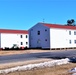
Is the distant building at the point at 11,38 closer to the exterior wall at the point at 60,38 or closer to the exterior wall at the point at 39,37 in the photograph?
the exterior wall at the point at 39,37

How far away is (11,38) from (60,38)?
20.8m

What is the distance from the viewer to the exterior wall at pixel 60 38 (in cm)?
6088


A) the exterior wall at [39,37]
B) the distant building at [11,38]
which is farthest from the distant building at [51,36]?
the distant building at [11,38]

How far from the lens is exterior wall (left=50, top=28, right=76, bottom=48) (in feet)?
200

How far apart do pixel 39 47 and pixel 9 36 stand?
16.5 m

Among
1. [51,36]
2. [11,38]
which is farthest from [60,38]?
[11,38]

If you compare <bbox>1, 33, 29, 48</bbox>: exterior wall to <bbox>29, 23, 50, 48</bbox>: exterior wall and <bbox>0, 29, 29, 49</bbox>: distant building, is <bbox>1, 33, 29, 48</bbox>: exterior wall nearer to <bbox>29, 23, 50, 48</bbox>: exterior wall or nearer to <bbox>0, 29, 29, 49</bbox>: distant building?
<bbox>0, 29, 29, 49</bbox>: distant building

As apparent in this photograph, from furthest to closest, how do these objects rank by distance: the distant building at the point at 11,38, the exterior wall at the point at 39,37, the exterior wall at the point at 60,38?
1. the distant building at the point at 11,38
2. the exterior wall at the point at 39,37
3. the exterior wall at the point at 60,38

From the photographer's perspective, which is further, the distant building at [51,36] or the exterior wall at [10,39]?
the exterior wall at [10,39]

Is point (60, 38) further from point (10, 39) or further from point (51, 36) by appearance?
point (10, 39)

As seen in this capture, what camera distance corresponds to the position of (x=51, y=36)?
60469 millimetres

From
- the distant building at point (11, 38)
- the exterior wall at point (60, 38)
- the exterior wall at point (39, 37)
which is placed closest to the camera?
the exterior wall at point (60, 38)

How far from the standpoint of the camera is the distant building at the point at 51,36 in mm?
60919

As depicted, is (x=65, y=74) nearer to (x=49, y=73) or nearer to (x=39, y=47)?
(x=49, y=73)
